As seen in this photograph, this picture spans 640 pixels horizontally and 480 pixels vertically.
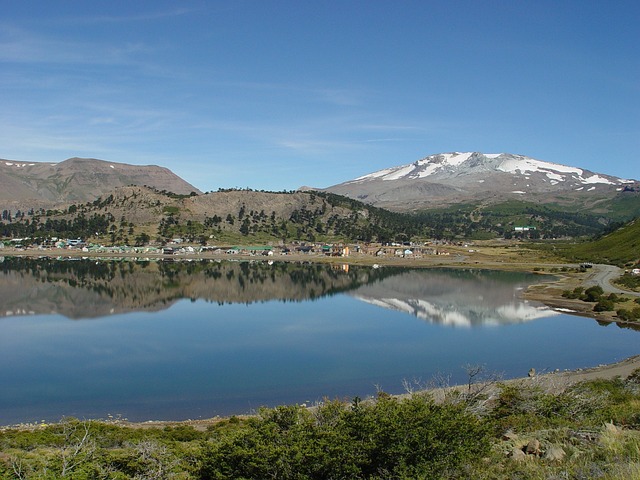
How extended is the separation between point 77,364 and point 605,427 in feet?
121

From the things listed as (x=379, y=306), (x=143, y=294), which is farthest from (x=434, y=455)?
(x=143, y=294)

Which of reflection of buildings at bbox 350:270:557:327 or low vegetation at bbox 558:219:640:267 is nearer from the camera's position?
reflection of buildings at bbox 350:270:557:327

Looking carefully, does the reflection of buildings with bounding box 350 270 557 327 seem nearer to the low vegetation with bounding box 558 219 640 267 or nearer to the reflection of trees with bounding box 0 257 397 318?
the reflection of trees with bounding box 0 257 397 318

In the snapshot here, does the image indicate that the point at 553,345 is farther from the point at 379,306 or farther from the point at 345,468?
the point at 345,468

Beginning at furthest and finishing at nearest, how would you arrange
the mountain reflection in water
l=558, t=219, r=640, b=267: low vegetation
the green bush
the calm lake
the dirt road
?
l=558, t=219, r=640, b=267: low vegetation
the dirt road
the mountain reflection in water
the green bush
the calm lake

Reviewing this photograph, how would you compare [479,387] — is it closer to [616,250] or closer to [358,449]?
[358,449]

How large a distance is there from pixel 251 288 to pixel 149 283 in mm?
17926

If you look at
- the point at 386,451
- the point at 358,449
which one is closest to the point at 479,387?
the point at 386,451

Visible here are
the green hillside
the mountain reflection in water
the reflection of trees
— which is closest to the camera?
the mountain reflection in water

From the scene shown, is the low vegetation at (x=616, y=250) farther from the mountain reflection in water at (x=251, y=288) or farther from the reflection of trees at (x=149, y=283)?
the reflection of trees at (x=149, y=283)

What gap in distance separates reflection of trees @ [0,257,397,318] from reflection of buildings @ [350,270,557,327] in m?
8.27

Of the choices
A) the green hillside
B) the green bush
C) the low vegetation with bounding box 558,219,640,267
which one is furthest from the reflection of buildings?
the green hillside

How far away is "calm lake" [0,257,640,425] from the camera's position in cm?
3269

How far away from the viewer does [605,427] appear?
13.3m
